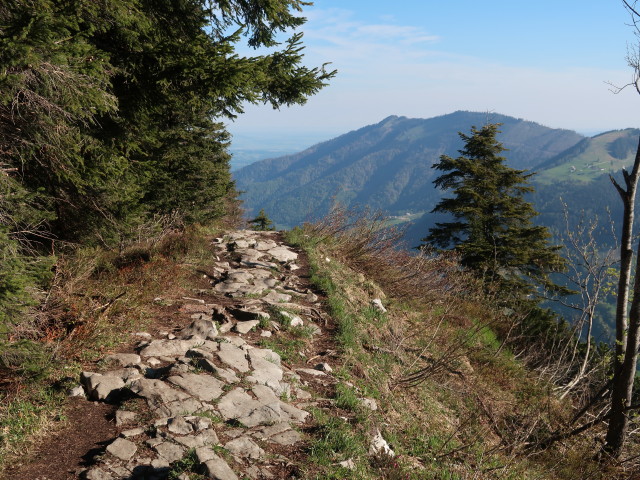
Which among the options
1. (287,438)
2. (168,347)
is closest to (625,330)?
(287,438)

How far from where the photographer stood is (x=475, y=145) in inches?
761

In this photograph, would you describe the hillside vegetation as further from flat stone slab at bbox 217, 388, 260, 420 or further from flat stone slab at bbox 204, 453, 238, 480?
flat stone slab at bbox 217, 388, 260, 420

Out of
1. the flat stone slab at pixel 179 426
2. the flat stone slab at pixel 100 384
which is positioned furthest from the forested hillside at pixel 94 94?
the flat stone slab at pixel 179 426

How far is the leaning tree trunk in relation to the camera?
601 cm

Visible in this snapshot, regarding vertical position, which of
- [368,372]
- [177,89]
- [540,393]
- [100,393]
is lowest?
[540,393]

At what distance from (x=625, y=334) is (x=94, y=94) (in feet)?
26.3

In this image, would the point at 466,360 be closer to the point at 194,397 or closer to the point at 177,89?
the point at 194,397

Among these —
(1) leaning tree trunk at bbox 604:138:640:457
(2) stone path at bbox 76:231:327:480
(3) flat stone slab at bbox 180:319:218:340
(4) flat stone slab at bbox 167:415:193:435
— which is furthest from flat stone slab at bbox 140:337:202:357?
(1) leaning tree trunk at bbox 604:138:640:457

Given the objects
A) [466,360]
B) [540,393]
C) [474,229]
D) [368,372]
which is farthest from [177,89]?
[474,229]

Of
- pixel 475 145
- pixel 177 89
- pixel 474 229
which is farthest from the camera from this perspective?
pixel 475 145

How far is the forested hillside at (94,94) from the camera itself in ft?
12.2

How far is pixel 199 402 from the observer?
13.5 feet

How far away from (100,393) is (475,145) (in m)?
18.9

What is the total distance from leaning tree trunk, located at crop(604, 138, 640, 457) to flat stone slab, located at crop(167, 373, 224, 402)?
5645mm
